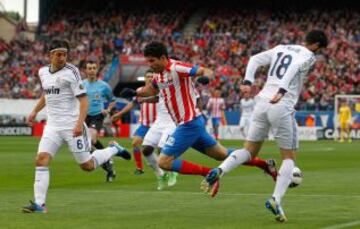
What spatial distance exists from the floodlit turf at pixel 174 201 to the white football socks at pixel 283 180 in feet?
1.11

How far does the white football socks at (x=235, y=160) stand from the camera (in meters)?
11.9

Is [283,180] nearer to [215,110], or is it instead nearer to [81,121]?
[81,121]

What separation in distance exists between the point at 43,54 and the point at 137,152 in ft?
127

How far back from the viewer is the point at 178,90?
1321 cm

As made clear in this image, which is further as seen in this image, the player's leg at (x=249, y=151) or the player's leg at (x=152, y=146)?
the player's leg at (x=152, y=146)

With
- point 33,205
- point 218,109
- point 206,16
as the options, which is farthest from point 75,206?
point 206,16

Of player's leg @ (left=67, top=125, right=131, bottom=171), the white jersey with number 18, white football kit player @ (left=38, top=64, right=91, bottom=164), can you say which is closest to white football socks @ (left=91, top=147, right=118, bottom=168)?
player's leg @ (left=67, top=125, right=131, bottom=171)

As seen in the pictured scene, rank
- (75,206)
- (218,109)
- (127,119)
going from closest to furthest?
(75,206)
(218,109)
(127,119)

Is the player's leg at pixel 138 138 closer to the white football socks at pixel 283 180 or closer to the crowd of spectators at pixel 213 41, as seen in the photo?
the white football socks at pixel 283 180

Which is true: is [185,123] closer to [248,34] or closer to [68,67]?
[68,67]

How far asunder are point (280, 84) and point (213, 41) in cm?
4663

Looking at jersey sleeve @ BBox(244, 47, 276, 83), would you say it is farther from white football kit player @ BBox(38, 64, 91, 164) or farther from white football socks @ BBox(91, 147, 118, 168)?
white football socks @ BBox(91, 147, 118, 168)

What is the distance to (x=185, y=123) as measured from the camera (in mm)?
13414

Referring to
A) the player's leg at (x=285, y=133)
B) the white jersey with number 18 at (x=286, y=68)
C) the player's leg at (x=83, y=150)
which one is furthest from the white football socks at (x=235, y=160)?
the player's leg at (x=83, y=150)
